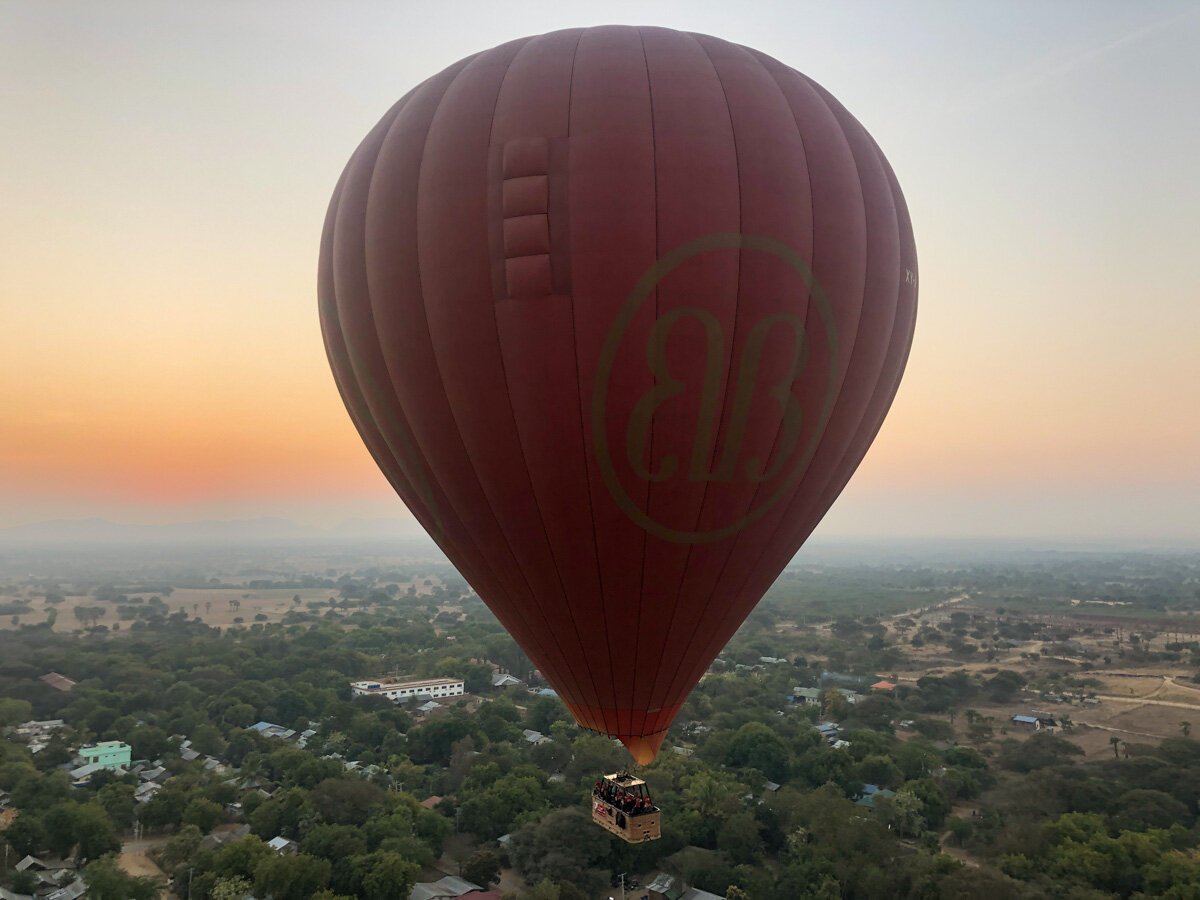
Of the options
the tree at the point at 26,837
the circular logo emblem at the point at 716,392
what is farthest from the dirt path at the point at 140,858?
the circular logo emblem at the point at 716,392

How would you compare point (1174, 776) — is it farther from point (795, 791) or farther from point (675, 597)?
point (675, 597)

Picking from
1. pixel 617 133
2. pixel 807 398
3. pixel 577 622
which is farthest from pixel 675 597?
pixel 617 133

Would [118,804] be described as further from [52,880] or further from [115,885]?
[115,885]

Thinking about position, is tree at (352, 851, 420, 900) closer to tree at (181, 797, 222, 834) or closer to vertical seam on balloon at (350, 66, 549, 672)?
tree at (181, 797, 222, 834)

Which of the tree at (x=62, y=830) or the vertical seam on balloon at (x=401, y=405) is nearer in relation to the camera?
the vertical seam on balloon at (x=401, y=405)

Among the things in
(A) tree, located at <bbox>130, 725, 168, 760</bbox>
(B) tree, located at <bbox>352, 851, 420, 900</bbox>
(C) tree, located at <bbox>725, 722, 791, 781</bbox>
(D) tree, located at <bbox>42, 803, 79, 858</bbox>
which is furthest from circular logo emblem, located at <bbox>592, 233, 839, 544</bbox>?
(A) tree, located at <bbox>130, 725, 168, 760</bbox>

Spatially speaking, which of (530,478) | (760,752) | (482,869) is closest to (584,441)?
(530,478)

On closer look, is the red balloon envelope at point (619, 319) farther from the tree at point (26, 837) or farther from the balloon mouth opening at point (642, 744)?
the tree at point (26, 837)
